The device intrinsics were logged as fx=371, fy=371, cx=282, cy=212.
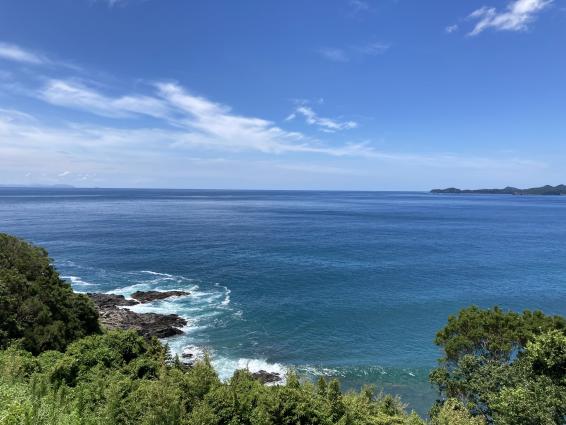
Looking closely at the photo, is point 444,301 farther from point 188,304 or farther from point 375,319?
point 188,304

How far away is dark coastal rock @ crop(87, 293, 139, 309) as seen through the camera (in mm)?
58234

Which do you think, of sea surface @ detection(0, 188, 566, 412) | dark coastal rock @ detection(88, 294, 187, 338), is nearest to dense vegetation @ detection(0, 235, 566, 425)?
sea surface @ detection(0, 188, 566, 412)

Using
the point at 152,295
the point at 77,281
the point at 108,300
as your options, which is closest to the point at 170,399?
the point at 108,300

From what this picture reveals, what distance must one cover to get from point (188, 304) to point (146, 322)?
8.39m

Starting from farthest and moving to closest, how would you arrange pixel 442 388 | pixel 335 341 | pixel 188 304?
pixel 188 304, pixel 335 341, pixel 442 388

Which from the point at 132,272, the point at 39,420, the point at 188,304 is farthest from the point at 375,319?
the point at 132,272

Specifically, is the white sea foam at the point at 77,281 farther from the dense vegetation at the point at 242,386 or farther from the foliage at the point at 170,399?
the foliage at the point at 170,399

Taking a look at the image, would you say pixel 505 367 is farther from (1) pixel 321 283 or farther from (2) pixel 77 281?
(2) pixel 77 281

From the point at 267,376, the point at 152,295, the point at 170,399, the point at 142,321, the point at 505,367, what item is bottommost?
the point at 267,376

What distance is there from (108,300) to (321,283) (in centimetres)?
3682

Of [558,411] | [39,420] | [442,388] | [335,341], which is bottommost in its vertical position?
[335,341]

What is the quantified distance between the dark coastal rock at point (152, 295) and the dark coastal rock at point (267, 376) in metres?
28.1

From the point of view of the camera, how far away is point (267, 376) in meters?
40.2

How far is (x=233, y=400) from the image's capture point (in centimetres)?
2236
